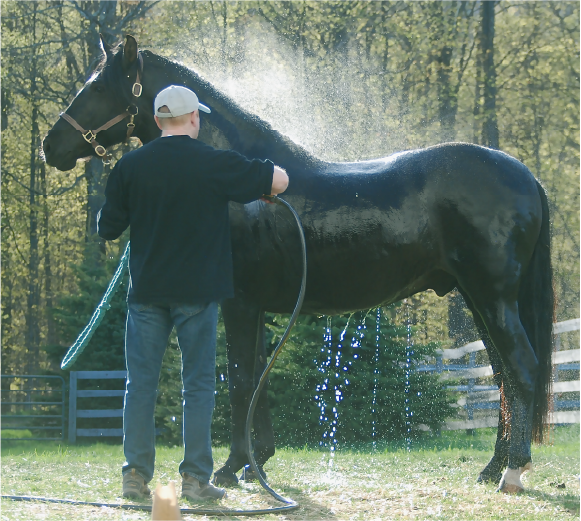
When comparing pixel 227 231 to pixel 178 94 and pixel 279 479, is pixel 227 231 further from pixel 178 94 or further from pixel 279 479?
pixel 279 479

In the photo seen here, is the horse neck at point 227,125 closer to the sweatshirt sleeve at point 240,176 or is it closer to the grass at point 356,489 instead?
the sweatshirt sleeve at point 240,176

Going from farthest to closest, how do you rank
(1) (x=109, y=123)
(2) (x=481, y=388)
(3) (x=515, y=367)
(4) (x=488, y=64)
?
(4) (x=488, y=64)
(2) (x=481, y=388)
(1) (x=109, y=123)
(3) (x=515, y=367)

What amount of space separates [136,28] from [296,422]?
10.8 meters

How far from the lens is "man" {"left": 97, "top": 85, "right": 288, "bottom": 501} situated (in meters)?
3.46

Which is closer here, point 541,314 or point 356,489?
point 356,489

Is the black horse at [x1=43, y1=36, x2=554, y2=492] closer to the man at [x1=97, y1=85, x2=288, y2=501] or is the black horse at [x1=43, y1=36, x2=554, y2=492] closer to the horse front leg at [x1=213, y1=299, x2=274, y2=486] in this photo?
the horse front leg at [x1=213, y1=299, x2=274, y2=486]

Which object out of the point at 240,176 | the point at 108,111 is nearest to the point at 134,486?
the point at 240,176

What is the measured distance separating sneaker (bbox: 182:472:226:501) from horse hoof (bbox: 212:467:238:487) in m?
0.64

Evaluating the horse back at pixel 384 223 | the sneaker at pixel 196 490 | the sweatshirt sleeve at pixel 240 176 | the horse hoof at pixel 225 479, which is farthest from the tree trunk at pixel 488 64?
the sneaker at pixel 196 490

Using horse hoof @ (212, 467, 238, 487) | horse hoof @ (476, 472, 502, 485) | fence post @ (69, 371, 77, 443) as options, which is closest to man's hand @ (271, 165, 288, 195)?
horse hoof @ (212, 467, 238, 487)

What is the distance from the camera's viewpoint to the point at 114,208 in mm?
3598

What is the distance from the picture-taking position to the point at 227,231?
361cm

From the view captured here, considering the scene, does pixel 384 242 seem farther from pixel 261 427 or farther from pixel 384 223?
pixel 261 427

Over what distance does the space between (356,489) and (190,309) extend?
1593 mm
